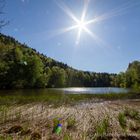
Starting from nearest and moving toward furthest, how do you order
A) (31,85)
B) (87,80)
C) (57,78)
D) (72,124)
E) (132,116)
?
(72,124)
(132,116)
(31,85)
(57,78)
(87,80)

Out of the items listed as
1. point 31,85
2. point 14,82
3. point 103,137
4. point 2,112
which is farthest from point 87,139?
point 31,85

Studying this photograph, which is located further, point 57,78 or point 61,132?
point 57,78

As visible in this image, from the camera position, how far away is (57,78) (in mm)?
117875

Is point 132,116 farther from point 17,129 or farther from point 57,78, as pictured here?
point 57,78

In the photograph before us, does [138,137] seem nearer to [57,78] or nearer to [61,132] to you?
[61,132]

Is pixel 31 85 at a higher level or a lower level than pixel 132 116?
higher

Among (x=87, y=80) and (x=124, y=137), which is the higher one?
(x=87, y=80)

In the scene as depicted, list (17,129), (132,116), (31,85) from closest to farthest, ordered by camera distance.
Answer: (17,129)
(132,116)
(31,85)

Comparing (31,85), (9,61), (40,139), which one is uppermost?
(9,61)

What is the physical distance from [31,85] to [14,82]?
9636mm

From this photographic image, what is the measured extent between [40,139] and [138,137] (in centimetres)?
312

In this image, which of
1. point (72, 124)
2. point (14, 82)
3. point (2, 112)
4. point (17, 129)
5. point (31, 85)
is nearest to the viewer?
point (17, 129)

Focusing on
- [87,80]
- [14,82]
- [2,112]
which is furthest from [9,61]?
[87,80]

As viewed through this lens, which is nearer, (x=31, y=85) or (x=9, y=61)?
(x=9, y=61)
